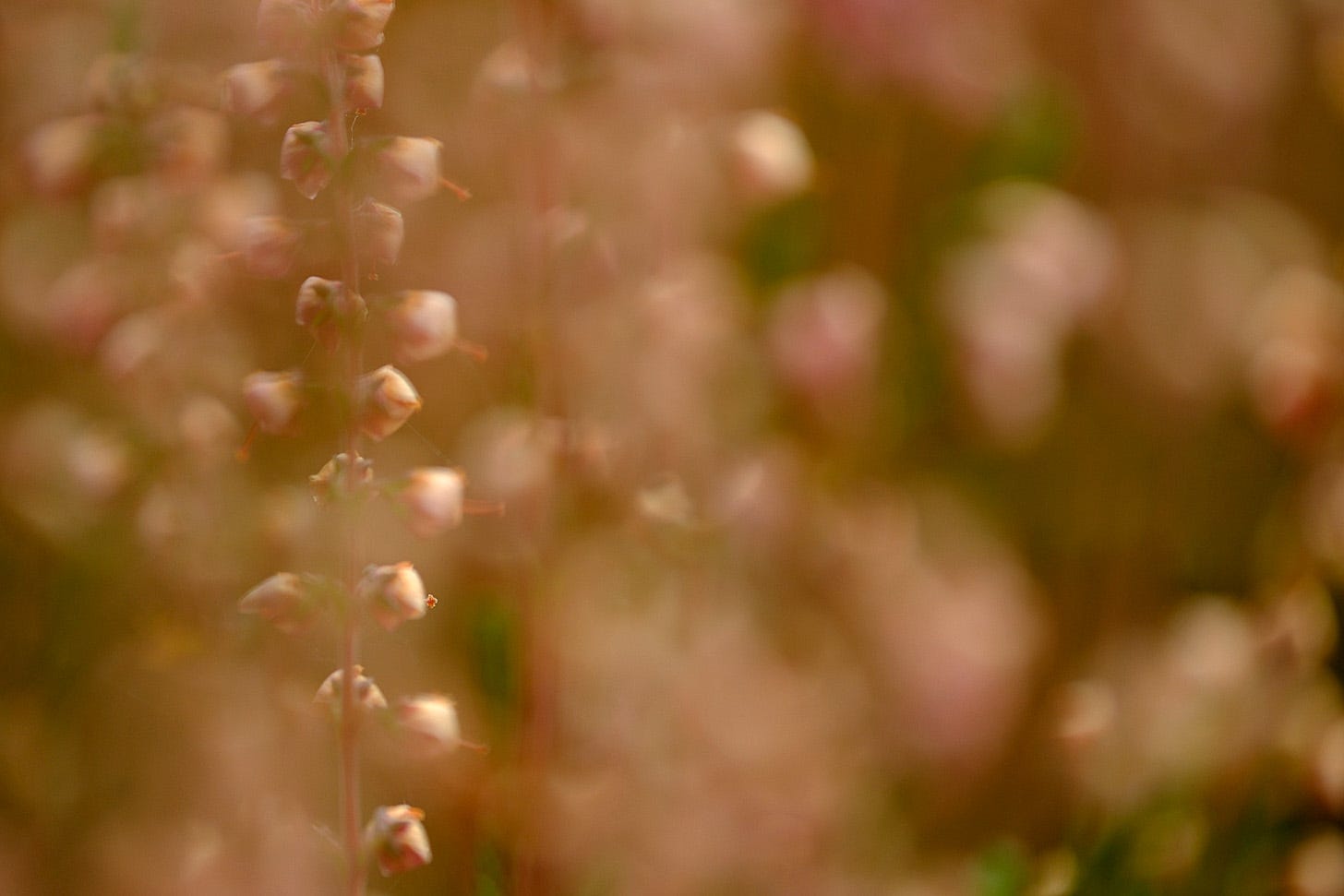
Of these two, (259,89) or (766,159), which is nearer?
(259,89)

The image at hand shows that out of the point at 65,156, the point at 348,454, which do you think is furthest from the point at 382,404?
the point at 65,156

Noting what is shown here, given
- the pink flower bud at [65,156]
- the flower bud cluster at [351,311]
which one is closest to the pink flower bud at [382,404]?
the flower bud cluster at [351,311]

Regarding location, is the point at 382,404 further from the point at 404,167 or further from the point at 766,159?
the point at 766,159

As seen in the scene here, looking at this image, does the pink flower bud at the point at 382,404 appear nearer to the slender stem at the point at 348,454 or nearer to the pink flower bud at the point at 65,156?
the slender stem at the point at 348,454

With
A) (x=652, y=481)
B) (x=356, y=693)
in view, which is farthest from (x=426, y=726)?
(x=652, y=481)

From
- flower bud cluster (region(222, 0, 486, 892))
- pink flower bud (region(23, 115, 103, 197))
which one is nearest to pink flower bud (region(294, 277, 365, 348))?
flower bud cluster (region(222, 0, 486, 892))

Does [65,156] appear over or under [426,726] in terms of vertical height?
over
